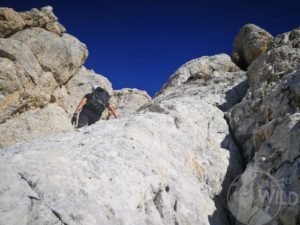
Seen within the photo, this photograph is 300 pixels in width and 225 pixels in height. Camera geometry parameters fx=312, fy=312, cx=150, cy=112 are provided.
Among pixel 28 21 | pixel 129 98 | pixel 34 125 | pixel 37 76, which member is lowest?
pixel 34 125

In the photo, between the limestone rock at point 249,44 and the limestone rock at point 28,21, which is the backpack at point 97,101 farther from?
the limestone rock at point 28,21

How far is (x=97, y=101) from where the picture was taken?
1873cm

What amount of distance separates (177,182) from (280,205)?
10.0 feet

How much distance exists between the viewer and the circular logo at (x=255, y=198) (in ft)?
26.2

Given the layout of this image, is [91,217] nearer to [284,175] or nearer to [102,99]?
[284,175]

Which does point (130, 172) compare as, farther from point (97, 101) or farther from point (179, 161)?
point (97, 101)

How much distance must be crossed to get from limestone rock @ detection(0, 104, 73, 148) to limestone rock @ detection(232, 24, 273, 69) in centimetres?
1488

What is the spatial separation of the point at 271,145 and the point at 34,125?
18.3 meters

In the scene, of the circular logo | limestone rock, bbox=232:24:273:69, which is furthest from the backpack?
limestone rock, bbox=232:24:273:69

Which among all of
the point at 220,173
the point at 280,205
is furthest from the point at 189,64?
the point at 280,205

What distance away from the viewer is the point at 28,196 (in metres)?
7.00

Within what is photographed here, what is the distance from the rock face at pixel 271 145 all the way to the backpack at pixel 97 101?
26.8 feet

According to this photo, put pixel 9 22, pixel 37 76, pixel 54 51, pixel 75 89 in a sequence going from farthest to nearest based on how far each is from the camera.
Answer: pixel 75 89, pixel 9 22, pixel 54 51, pixel 37 76

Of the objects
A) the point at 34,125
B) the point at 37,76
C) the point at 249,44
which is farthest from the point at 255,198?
the point at 37,76
